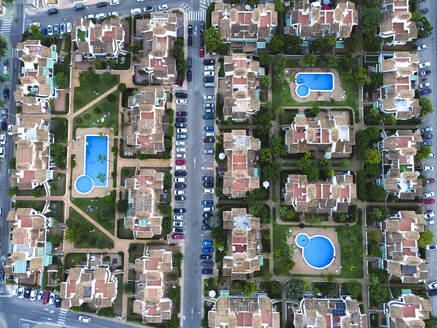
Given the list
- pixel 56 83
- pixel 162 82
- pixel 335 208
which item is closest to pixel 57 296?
pixel 56 83

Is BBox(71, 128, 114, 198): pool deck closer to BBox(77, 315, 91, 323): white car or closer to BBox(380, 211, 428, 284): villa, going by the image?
BBox(77, 315, 91, 323): white car

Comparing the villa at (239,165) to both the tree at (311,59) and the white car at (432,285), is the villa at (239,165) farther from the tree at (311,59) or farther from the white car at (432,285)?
the white car at (432,285)

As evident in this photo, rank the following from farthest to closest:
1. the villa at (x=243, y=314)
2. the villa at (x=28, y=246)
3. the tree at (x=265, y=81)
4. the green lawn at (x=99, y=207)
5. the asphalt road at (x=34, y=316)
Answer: the green lawn at (x=99, y=207) < the tree at (x=265, y=81) < the asphalt road at (x=34, y=316) < the villa at (x=28, y=246) < the villa at (x=243, y=314)

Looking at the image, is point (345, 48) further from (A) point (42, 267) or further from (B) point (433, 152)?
(A) point (42, 267)

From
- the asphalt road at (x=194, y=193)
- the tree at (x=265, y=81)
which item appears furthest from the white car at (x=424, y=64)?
the asphalt road at (x=194, y=193)

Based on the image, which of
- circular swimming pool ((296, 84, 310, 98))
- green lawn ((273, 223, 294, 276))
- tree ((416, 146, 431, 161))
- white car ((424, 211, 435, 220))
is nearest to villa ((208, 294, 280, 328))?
green lawn ((273, 223, 294, 276))
